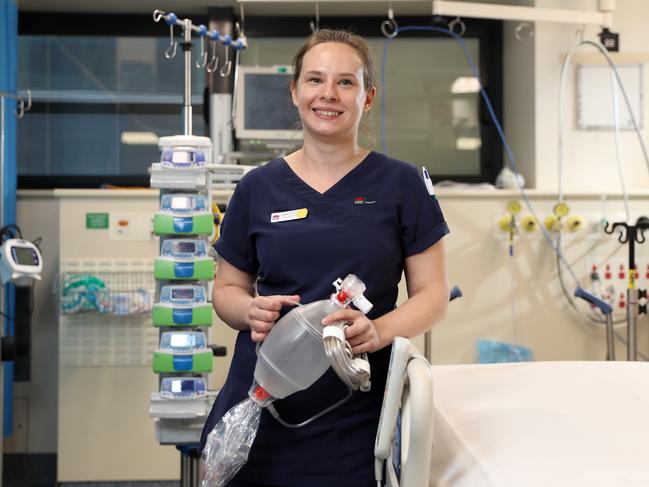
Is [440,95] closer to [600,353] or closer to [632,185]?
[632,185]

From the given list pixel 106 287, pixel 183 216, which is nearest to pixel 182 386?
pixel 183 216

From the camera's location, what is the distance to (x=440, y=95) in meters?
4.30

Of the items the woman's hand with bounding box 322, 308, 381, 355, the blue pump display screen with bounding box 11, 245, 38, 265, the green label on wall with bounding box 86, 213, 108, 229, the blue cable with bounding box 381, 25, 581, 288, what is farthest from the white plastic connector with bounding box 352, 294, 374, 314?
the green label on wall with bounding box 86, 213, 108, 229

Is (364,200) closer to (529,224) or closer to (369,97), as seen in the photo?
(369,97)

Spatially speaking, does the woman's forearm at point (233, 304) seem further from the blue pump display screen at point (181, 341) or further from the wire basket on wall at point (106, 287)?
the wire basket on wall at point (106, 287)

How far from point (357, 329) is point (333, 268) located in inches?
5.4

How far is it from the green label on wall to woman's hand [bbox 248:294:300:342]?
2477mm

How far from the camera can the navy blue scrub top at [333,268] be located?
1399mm

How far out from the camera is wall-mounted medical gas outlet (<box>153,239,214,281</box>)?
2668 mm

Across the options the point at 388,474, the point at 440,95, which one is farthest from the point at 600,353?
the point at 388,474

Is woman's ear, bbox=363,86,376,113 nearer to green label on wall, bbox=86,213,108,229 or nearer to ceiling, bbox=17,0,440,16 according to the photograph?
green label on wall, bbox=86,213,108,229

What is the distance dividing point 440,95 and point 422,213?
296 centimetres

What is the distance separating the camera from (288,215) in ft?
4.72

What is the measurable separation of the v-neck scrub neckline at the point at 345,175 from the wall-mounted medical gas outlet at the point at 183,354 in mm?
1291
